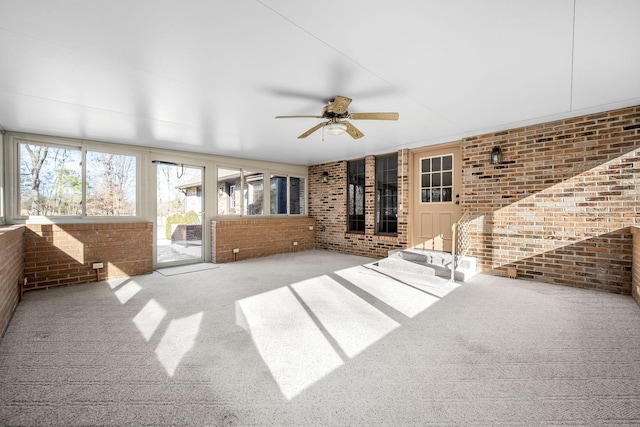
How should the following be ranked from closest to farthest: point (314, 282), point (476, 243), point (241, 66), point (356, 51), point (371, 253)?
point (356, 51) < point (241, 66) < point (314, 282) < point (476, 243) < point (371, 253)

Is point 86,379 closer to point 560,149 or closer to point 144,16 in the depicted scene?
point 144,16

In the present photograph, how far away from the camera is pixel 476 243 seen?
503 centimetres

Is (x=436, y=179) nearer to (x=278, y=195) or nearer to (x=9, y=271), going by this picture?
(x=278, y=195)

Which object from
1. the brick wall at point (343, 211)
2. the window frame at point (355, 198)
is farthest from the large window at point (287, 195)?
the window frame at point (355, 198)

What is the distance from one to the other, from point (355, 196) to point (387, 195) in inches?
39.6

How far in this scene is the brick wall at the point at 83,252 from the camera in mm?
4227

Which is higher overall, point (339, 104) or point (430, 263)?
point (339, 104)

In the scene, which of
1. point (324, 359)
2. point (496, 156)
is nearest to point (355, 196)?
point (496, 156)

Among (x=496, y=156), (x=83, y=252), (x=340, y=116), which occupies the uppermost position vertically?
(x=340, y=116)

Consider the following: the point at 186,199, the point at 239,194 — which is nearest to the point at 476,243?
the point at 239,194

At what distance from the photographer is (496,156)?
470 centimetres

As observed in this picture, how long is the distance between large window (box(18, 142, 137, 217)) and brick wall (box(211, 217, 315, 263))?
1778mm

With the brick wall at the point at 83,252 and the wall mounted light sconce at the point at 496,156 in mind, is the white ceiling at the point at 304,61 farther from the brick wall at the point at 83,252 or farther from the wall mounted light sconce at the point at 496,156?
the brick wall at the point at 83,252

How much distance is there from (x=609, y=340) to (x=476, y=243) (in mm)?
2642
